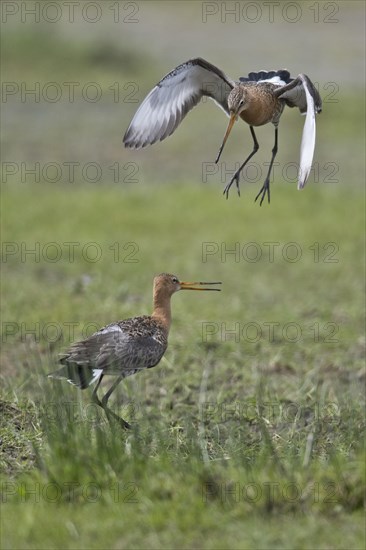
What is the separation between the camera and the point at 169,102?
6602 mm

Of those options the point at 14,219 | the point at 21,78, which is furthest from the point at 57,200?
the point at 21,78

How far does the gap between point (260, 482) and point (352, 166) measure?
37.3 ft

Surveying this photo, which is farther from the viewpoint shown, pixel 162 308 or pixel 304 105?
pixel 162 308

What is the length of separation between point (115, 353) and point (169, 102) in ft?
4.78

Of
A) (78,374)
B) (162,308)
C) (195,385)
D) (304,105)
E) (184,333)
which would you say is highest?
(304,105)

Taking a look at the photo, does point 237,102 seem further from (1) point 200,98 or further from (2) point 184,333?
(2) point 184,333

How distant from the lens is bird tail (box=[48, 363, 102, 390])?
614 cm

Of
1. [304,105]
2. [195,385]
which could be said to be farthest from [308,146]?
[195,385]

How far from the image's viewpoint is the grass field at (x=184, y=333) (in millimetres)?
4891

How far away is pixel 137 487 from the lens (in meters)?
5.04

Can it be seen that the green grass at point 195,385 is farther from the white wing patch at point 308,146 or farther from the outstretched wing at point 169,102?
the outstretched wing at point 169,102

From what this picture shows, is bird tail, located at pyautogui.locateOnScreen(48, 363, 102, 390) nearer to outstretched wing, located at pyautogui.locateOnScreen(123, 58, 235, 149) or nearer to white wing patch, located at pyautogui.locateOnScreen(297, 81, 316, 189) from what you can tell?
outstretched wing, located at pyautogui.locateOnScreen(123, 58, 235, 149)

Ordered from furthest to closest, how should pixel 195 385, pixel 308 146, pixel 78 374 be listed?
pixel 195 385 → pixel 78 374 → pixel 308 146

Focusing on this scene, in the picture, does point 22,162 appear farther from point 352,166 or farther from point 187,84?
point 187,84
